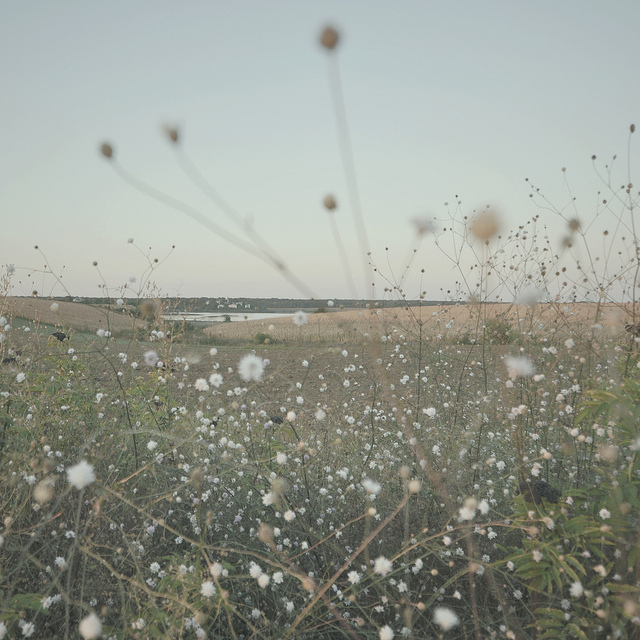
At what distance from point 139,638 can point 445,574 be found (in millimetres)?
1604

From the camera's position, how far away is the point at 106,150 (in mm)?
1242

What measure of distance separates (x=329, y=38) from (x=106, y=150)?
2.11 feet

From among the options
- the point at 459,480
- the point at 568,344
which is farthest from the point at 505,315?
the point at 459,480

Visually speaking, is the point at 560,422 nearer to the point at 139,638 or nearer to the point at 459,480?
the point at 459,480

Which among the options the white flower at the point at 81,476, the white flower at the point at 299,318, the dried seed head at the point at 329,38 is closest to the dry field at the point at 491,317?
the white flower at the point at 299,318

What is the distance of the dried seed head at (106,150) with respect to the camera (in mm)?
1242

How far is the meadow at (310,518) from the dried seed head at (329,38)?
0.76 m

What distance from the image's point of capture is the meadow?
172 centimetres

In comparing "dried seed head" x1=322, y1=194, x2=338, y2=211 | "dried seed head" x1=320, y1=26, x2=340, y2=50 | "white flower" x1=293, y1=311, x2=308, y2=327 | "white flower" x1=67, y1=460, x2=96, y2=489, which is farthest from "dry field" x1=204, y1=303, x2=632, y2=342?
"dried seed head" x1=320, y1=26, x2=340, y2=50

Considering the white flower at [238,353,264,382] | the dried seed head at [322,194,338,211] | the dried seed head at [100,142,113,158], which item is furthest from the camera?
the white flower at [238,353,264,382]

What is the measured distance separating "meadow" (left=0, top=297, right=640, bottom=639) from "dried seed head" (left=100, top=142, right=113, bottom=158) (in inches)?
32.8

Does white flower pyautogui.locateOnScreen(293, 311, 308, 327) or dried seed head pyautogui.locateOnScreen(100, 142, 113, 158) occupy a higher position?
dried seed head pyautogui.locateOnScreen(100, 142, 113, 158)

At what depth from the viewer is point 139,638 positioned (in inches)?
62.7

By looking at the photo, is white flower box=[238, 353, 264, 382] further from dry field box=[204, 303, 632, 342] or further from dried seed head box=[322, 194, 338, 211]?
dried seed head box=[322, 194, 338, 211]
